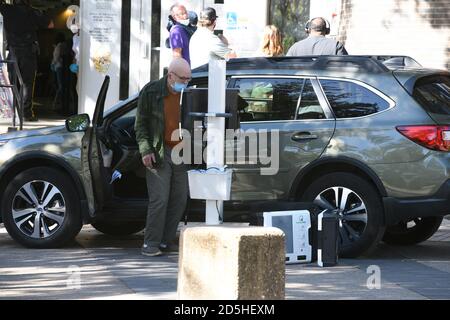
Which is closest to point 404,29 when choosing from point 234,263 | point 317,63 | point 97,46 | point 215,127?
point 97,46

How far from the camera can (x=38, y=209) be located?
10.1 metres

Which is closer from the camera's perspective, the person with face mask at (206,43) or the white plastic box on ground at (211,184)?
the white plastic box on ground at (211,184)

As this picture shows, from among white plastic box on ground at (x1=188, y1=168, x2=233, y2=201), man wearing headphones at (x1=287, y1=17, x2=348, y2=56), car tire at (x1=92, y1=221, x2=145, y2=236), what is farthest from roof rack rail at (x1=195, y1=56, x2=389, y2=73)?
white plastic box on ground at (x1=188, y1=168, x2=233, y2=201)

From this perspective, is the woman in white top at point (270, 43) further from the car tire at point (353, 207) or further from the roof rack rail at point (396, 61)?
the car tire at point (353, 207)

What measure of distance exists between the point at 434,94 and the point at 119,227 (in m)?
3.56

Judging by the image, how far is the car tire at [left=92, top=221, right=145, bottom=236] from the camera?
11218 millimetres

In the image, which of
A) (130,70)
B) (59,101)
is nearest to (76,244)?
(130,70)

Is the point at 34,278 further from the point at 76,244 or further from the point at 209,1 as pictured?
the point at 209,1

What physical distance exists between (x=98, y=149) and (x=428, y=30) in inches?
284

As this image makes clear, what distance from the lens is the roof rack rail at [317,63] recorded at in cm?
992

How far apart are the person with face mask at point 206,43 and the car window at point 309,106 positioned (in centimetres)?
318

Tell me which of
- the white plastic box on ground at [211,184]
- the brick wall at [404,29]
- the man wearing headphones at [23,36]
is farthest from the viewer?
the man wearing headphones at [23,36]

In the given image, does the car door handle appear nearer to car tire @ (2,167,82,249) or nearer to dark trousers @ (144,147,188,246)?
dark trousers @ (144,147,188,246)

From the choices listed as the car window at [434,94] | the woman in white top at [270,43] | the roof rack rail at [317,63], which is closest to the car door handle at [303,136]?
the roof rack rail at [317,63]
